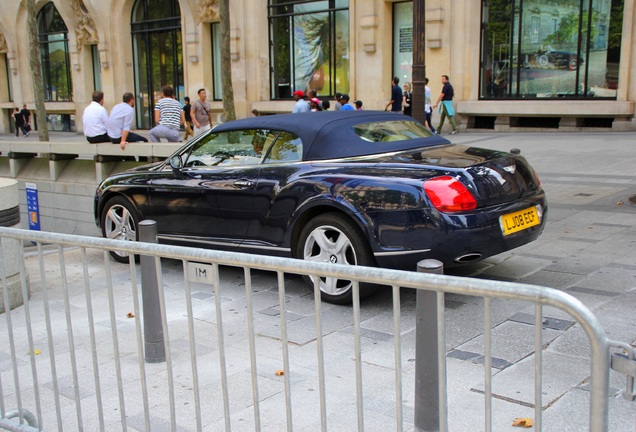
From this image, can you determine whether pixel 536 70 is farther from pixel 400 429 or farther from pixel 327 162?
pixel 400 429

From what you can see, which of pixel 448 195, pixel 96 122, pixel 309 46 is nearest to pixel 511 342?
pixel 448 195

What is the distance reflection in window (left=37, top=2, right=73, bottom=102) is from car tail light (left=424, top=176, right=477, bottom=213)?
3409 centimetres

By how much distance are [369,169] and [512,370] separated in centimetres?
214

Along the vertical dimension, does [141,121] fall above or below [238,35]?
below

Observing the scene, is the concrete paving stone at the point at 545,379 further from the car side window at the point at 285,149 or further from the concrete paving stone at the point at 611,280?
the car side window at the point at 285,149

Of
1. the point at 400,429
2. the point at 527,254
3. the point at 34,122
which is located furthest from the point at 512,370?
the point at 34,122

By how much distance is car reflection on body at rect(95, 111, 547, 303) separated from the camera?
17.5 ft

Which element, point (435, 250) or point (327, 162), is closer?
point (435, 250)

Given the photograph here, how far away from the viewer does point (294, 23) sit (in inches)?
1030

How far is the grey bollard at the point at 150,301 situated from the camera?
4363 mm

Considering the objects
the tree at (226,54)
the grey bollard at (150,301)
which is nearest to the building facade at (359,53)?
the tree at (226,54)

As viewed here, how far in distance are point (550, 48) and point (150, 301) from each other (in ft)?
64.0

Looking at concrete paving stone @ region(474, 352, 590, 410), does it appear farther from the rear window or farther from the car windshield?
the car windshield

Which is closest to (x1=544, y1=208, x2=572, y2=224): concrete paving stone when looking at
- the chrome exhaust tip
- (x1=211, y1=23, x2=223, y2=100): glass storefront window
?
the chrome exhaust tip
